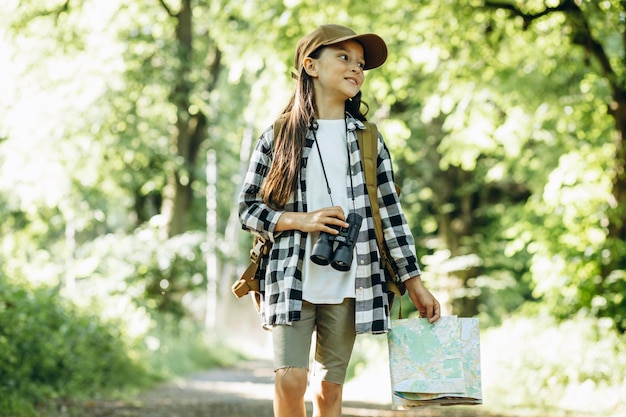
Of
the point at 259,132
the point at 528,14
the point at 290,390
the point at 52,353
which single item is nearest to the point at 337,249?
the point at 290,390

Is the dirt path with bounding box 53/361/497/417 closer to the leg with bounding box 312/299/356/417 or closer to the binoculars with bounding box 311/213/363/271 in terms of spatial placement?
the leg with bounding box 312/299/356/417

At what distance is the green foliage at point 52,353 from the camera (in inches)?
262

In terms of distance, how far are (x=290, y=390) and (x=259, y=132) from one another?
12.5 meters

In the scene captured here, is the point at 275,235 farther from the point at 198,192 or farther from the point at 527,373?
the point at 198,192

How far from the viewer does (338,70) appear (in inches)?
141

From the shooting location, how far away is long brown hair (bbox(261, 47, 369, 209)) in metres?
3.42

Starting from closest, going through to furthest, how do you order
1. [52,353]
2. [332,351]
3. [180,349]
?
[332,351]
[52,353]
[180,349]

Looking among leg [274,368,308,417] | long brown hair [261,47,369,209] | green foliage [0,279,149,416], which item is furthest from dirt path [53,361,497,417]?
long brown hair [261,47,369,209]

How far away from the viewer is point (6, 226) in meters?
21.4

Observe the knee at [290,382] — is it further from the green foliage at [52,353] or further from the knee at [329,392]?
the green foliage at [52,353]

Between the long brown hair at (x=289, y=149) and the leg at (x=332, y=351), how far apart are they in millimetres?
469

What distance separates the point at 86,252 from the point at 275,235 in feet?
38.8

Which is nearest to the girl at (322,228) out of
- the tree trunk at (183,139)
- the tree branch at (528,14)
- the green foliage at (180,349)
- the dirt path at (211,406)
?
the dirt path at (211,406)

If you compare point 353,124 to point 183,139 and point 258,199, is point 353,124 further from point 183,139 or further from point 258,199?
point 183,139
